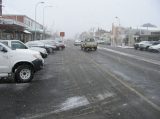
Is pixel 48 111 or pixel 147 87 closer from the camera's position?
pixel 48 111

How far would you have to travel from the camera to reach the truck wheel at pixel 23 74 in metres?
14.6

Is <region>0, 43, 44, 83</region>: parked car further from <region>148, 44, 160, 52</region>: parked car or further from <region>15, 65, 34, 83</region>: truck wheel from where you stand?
<region>148, 44, 160, 52</region>: parked car

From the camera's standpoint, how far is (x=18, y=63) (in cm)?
1459

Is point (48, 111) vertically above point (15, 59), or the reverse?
point (15, 59)

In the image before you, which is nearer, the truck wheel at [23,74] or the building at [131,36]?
the truck wheel at [23,74]

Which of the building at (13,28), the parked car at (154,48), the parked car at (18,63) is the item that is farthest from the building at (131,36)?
the parked car at (18,63)

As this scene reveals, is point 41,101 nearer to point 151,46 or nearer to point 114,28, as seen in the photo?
point 151,46

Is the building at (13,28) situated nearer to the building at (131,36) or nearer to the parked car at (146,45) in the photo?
the parked car at (146,45)

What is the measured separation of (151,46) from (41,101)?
50791 millimetres

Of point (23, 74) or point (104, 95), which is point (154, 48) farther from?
point (104, 95)

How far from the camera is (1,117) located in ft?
27.0

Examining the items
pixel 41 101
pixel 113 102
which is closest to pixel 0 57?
pixel 41 101

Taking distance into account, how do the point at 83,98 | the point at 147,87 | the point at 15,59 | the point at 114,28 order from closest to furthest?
the point at 83,98, the point at 147,87, the point at 15,59, the point at 114,28

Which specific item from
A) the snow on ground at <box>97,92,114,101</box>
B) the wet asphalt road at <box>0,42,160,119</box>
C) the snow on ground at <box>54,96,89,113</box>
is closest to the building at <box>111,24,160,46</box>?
the wet asphalt road at <box>0,42,160,119</box>
